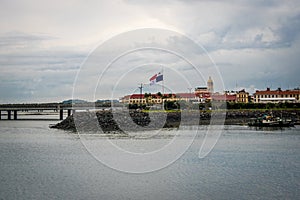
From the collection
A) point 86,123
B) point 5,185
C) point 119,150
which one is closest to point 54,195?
point 5,185

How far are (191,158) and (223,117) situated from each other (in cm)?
5138

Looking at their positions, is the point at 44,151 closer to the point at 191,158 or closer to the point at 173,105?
the point at 191,158

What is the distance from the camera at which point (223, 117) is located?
264 ft

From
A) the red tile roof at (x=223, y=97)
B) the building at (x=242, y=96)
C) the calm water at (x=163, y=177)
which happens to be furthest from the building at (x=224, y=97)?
the calm water at (x=163, y=177)

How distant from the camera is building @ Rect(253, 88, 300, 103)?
13225cm

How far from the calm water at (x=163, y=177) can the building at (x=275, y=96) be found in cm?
10156

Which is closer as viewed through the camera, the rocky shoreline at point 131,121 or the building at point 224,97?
the rocky shoreline at point 131,121

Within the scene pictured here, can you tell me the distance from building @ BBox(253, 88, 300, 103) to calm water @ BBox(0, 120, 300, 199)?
102 meters

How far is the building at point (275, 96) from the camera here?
132250mm

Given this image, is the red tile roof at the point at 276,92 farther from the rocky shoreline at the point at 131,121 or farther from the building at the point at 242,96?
the rocky shoreline at the point at 131,121

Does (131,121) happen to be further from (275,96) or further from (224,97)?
(275,96)

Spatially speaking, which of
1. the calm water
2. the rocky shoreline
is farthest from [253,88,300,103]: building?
the calm water

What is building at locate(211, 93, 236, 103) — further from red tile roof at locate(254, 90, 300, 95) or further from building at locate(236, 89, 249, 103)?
red tile roof at locate(254, 90, 300, 95)

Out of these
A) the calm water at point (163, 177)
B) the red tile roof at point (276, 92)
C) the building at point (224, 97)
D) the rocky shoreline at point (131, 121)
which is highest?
the red tile roof at point (276, 92)
